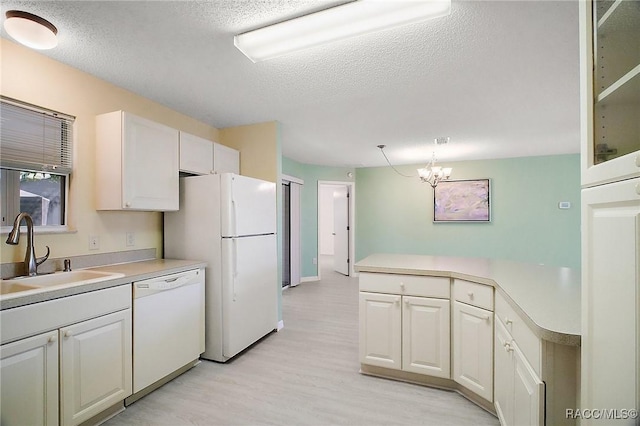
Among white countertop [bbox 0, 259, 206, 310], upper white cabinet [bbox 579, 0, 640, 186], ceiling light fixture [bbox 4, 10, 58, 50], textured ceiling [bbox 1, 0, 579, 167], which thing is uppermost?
textured ceiling [bbox 1, 0, 579, 167]

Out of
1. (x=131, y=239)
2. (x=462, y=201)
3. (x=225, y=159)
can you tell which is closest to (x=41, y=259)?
(x=131, y=239)

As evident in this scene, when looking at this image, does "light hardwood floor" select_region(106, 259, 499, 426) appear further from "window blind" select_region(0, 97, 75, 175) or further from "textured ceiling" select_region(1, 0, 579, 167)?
"textured ceiling" select_region(1, 0, 579, 167)

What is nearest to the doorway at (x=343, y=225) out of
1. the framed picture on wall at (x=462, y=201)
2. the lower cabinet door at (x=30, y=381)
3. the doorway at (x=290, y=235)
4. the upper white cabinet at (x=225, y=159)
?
the doorway at (x=290, y=235)

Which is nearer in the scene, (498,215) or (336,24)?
(336,24)

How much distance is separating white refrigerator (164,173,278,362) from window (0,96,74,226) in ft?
2.84

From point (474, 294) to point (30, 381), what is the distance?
2.54m

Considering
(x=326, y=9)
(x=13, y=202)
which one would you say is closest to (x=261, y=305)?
(x=13, y=202)

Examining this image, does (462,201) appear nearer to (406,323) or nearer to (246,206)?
(406,323)

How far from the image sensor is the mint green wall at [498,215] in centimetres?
503

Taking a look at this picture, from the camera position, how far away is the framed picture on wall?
213 inches

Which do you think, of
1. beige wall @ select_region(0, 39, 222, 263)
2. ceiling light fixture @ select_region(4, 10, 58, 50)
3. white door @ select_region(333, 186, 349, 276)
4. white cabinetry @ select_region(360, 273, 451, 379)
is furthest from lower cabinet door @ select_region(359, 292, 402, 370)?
white door @ select_region(333, 186, 349, 276)

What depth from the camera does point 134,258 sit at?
2572 mm

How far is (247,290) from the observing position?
2762 millimetres

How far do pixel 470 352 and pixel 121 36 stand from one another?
303 cm
